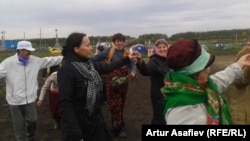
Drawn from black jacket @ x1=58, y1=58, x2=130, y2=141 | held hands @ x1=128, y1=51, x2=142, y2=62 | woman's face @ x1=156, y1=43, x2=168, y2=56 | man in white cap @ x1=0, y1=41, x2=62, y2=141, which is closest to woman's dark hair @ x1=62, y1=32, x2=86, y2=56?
black jacket @ x1=58, y1=58, x2=130, y2=141

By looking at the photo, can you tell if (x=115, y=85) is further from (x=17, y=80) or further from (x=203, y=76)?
(x=203, y=76)

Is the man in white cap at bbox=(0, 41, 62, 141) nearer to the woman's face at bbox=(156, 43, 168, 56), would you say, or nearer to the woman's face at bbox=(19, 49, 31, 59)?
the woman's face at bbox=(19, 49, 31, 59)

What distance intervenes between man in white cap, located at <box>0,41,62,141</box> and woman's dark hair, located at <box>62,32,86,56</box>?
2.01 meters

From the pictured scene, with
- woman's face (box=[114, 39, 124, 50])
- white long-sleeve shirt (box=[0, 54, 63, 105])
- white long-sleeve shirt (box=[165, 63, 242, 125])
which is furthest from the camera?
woman's face (box=[114, 39, 124, 50])

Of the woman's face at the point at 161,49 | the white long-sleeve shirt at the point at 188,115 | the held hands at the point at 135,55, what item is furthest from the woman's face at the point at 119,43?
the white long-sleeve shirt at the point at 188,115

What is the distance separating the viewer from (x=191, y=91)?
2453 millimetres

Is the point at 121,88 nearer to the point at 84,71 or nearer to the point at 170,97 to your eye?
the point at 84,71

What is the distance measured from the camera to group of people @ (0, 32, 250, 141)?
2.48 metres

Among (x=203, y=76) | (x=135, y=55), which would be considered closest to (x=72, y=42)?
(x=135, y=55)

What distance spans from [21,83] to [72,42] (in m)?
2.19

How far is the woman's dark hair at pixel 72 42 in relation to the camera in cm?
396

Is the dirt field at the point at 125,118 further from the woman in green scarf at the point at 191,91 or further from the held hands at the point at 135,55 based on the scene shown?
the woman in green scarf at the point at 191,91

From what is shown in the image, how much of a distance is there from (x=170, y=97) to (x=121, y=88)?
13.7ft

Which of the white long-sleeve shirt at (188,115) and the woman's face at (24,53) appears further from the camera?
the woman's face at (24,53)
